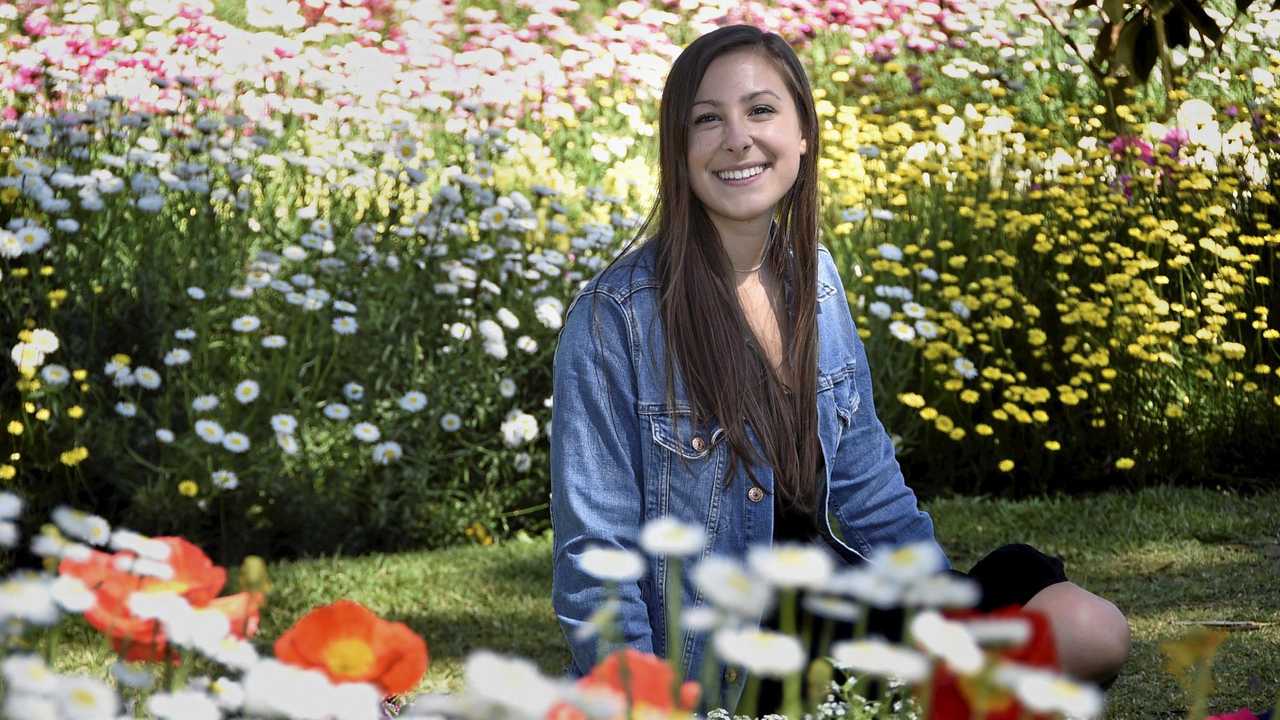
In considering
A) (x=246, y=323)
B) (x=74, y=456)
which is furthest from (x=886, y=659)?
(x=246, y=323)

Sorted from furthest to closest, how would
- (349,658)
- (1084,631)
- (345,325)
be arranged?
(345,325) → (1084,631) → (349,658)

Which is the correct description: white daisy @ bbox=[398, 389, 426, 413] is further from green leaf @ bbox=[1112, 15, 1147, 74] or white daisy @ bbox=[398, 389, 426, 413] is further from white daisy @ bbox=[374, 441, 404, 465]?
green leaf @ bbox=[1112, 15, 1147, 74]

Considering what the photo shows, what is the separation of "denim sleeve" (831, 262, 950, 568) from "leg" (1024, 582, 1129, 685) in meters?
0.36

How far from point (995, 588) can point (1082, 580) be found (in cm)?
186

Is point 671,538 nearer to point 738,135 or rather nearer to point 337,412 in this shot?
point 738,135

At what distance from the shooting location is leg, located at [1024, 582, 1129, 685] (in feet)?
6.64

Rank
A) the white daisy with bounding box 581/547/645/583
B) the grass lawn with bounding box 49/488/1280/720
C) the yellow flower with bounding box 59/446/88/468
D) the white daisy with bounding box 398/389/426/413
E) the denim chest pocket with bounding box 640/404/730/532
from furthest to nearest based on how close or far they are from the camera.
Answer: the white daisy with bounding box 398/389/426/413
the yellow flower with bounding box 59/446/88/468
the grass lawn with bounding box 49/488/1280/720
the denim chest pocket with bounding box 640/404/730/532
the white daisy with bounding box 581/547/645/583

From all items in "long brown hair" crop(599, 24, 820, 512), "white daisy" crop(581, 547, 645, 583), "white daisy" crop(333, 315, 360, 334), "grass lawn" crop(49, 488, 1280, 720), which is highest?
"white daisy" crop(581, 547, 645, 583)

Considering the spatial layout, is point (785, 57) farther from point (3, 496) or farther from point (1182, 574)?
point (1182, 574)

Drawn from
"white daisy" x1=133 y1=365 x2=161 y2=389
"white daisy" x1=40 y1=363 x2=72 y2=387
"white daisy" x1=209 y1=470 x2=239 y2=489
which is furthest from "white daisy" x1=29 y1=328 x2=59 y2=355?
"white daisy" x1=209 y1=470 x2=239 y2=489

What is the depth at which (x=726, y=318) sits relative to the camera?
7.37 feet

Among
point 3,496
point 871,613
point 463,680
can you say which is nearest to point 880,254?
point 463,680

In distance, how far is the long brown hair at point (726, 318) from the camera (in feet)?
7.20

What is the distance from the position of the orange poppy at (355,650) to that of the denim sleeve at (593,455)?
1166mm
